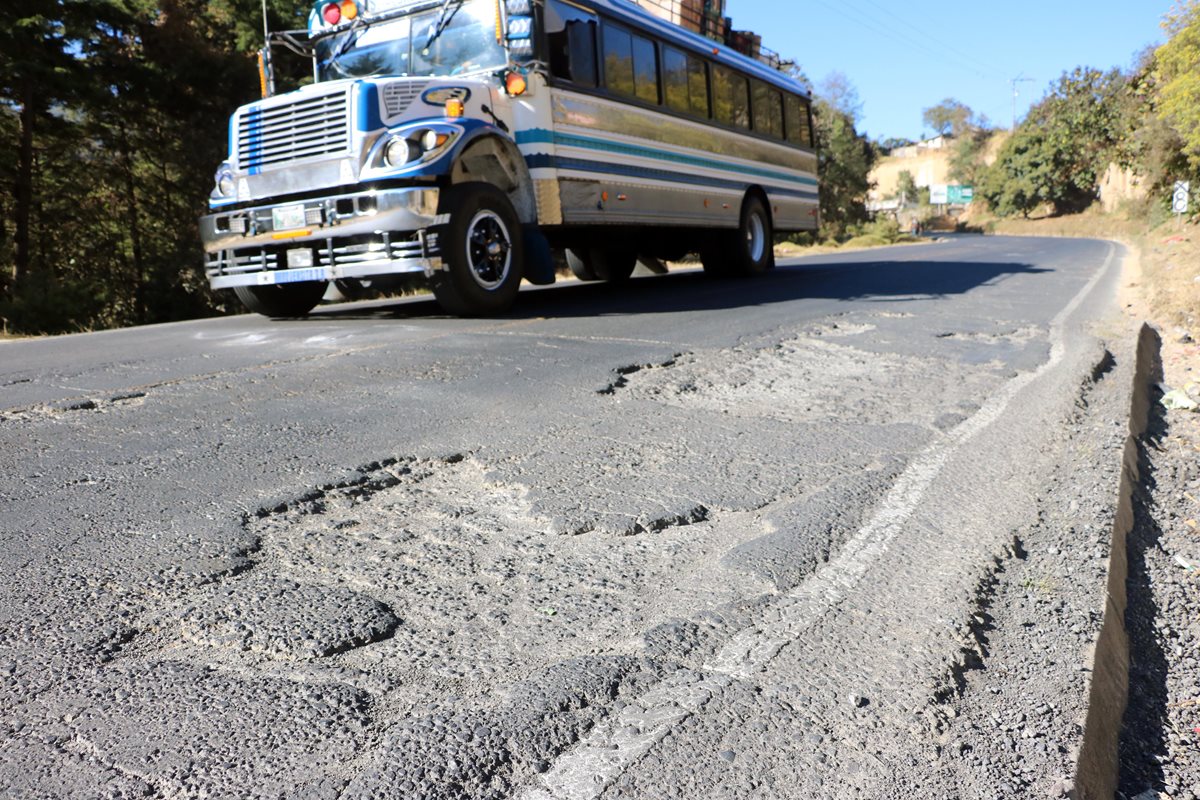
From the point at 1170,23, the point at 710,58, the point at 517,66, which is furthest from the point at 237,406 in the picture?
the point at 1170,23

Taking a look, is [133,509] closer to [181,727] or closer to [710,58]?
[181,727]

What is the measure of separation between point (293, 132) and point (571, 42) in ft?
9.37

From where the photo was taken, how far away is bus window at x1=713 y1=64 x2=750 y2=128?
1194cm

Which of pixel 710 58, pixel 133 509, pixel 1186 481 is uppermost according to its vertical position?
pixel 710 58

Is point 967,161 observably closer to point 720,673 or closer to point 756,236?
point 756,236

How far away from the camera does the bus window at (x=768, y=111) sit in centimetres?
1316

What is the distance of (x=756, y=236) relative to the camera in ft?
44.0

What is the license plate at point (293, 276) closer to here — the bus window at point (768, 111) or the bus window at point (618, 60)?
the bus window at point (618, 60)

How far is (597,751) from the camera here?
5.76 feet

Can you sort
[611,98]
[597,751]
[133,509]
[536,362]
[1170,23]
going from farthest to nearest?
[1170,23] → [611,98] → [536,362] → [133,509] → [597,751]

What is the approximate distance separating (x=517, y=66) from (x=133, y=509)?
629 cm

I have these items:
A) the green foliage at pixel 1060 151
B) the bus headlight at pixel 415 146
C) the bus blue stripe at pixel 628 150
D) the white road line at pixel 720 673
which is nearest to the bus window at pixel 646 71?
the bus blue stripe at pixel 628 150

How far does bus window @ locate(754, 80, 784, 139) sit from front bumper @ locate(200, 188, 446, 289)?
24.0 ft

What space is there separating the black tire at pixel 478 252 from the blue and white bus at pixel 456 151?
2 cm
